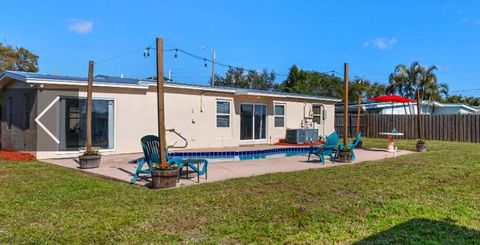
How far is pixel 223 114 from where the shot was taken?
15211 millimetres

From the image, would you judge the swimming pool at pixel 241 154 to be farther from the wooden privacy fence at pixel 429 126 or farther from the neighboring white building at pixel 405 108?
the neighboring white building at pixel 405 108

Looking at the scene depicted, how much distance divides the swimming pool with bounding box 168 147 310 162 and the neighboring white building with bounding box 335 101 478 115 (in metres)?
15.1

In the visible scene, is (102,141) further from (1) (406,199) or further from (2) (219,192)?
(1) (406,199)

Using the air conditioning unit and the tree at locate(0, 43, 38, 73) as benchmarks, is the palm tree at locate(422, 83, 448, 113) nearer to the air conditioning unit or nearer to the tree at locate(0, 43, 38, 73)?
the air conditioning unit

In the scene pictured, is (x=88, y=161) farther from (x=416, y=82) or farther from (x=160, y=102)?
(x=416, y=82)

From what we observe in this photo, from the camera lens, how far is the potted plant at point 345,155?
10383 mm

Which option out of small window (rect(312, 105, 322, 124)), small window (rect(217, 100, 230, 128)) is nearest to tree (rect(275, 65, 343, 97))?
small window (rect(312, 105, 322, 124))

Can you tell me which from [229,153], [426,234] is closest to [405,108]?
[229,153]

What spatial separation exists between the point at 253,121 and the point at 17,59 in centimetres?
1595

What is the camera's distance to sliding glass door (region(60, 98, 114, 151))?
11.0m

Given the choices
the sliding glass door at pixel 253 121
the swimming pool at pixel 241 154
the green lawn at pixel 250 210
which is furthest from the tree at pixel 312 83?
the green lawn at pixel 250 210

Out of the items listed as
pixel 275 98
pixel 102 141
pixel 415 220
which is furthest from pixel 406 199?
pixel 275 98

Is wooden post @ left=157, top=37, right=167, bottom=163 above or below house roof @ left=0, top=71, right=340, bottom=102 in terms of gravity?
below

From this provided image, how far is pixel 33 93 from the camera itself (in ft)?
36.1
